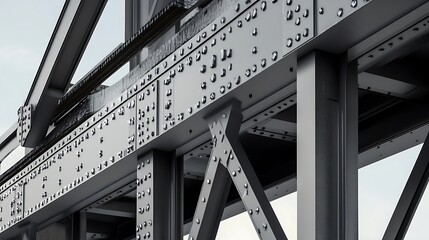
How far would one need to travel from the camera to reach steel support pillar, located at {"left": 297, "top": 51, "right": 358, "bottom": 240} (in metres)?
5.20

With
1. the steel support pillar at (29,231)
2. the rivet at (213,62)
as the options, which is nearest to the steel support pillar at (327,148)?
the rivet at (213,62)

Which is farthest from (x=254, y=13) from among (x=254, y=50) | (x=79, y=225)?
(x=79, y=225)

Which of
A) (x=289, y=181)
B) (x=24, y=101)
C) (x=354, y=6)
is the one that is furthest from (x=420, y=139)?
(x=24, y=101)

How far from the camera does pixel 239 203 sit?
923cm

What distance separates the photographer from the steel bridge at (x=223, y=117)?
5289 millimetres

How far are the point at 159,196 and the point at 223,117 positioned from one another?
1.13m

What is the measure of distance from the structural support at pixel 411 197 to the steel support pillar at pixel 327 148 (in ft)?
6.79

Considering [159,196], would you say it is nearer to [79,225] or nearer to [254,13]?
[254,13]

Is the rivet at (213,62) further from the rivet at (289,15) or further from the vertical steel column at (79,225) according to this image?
the vertical steel column at (79,225)

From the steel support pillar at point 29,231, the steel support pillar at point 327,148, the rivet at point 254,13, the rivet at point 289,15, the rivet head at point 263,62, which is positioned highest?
the rivet at point 254,13

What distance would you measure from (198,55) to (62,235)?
4.14 metres

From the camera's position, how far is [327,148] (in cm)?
531

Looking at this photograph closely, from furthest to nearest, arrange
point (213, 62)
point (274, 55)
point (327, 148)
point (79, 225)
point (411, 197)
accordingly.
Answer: point (79, 225) → point (411, 197) → point (213, 62) → point (274, 55) → point (327, 148)

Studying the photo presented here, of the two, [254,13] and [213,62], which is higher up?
[254,13]
